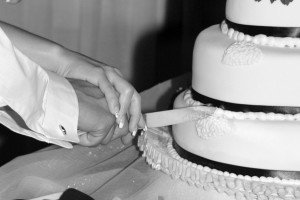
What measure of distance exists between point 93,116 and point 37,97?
0.15 metres

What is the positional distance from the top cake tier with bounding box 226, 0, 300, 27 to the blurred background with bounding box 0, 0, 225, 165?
205 centimetres

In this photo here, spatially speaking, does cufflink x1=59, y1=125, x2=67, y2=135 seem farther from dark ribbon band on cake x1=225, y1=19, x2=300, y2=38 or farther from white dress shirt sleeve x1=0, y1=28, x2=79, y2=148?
dark ribbon band on cake x1=225, y1=19, x2=300, y2=38

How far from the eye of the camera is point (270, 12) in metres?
1.24

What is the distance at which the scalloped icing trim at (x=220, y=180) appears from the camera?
1194 mm

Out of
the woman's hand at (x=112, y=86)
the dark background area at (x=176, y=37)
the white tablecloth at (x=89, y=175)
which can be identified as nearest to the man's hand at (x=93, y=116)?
the woman's hand at (x=112, y=86)

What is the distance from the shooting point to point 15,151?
3186 millimetres

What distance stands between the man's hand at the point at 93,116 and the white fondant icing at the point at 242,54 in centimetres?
25

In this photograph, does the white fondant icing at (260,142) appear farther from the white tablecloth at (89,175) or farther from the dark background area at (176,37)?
the dark background area at (176,37)

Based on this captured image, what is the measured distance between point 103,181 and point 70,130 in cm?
28

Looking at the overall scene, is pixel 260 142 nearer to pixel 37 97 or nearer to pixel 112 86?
pixel 112 86

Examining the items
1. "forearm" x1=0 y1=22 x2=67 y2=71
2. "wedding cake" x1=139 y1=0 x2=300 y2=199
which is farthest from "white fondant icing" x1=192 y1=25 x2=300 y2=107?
"forearm" x1=0 y1=22 x2=67 y2=71

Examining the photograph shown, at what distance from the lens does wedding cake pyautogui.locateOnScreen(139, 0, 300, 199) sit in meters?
1.22

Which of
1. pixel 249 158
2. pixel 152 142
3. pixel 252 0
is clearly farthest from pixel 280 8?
pixel 152 142

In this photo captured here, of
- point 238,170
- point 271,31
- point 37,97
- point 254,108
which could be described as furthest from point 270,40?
point 37,97
